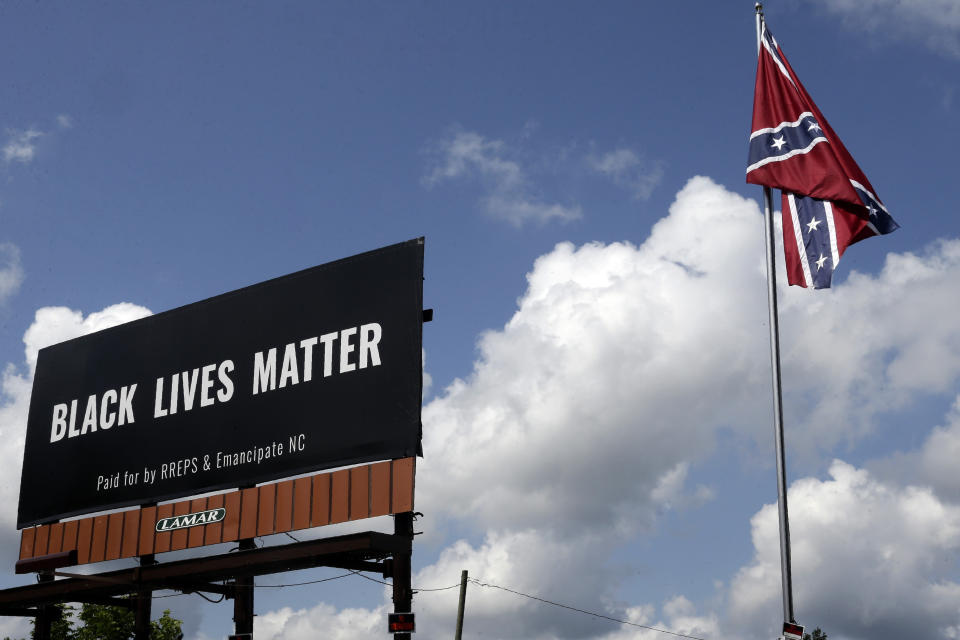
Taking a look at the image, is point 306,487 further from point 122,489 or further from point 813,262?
point 813,262

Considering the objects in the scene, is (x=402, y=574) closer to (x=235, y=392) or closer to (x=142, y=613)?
(x=235, y=392)

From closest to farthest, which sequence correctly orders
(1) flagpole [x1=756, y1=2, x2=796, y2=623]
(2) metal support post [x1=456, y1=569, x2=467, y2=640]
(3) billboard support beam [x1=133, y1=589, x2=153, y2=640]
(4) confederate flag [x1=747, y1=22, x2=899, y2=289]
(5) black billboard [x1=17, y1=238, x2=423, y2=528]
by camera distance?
(1) flagpole [x1=756, y1=2, x2=796, y2=623]
(4) confederate flag [x1=747, y1=22, x2=899, y2=289]
(5) black billboard [x1=17, y1=238, x2=423, y2=528]
(3) billboard support beam [x1=133, y1=589, x2=153, y2=640]
(2) metal support post [x1=456, y1=569, x2=467, y2=640]

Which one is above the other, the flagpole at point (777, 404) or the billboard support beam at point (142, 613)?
the flagpole at point (777, 404)

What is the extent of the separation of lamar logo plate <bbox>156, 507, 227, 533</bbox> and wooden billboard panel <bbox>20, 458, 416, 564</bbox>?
0.07m

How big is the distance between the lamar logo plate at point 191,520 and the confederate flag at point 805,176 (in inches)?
435

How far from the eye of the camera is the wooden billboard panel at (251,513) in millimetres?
17297

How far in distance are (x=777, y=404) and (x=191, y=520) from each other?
36.2 ft

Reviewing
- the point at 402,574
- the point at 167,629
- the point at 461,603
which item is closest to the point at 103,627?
the point at 167,629

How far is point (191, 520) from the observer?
1950 centimetres

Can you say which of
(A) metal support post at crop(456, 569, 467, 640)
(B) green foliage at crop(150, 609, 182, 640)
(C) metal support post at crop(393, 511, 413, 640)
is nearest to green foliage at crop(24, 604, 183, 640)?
(B) green foliage at crop(150, 609, 182, 640)

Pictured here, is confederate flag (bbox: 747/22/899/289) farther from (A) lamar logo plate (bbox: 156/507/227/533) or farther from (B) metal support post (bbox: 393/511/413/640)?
(A) lamar logo plate (bbox: 156/507/227/533)

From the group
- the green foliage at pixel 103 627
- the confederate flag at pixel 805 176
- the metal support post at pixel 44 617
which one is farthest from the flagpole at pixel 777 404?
the green foliage at pixel 103 627

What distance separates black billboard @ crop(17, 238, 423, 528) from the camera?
59.8 ft

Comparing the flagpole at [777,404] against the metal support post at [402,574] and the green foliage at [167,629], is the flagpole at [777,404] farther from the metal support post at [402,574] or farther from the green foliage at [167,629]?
the green foliage at [167,629]
